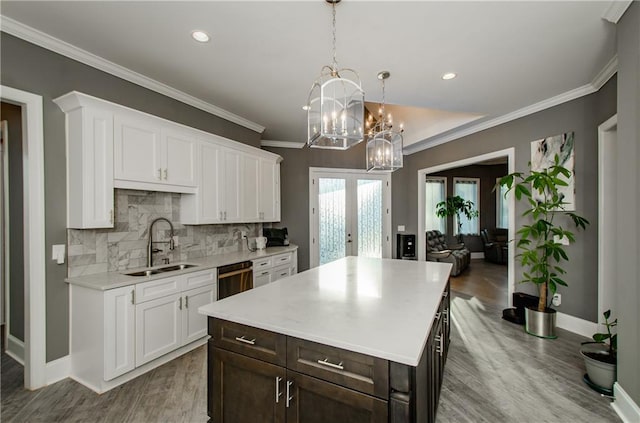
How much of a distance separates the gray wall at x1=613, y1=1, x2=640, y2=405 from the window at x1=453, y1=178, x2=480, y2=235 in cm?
691

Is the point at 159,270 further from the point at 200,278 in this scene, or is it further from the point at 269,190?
the point at 269,190

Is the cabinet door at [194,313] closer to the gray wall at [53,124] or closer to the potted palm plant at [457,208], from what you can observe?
the gray wall at [53,124]

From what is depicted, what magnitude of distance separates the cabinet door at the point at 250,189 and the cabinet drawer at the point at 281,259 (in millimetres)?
654

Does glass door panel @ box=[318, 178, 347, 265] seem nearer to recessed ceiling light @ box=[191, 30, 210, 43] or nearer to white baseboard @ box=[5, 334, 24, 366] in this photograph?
recessed ceiling light @ box=[191, 30, 210, 43]

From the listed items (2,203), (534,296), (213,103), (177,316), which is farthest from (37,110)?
(534,296)

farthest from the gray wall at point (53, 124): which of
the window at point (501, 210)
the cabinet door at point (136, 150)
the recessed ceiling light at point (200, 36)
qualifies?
the window at point (501, 210)

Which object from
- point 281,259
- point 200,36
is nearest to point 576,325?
point 281,259

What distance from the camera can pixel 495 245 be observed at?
771 centimetres

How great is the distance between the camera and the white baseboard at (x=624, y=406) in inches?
70.6

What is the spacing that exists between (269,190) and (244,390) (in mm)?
3314

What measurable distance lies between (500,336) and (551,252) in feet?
3.68

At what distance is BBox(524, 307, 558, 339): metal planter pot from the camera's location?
3.16 metres

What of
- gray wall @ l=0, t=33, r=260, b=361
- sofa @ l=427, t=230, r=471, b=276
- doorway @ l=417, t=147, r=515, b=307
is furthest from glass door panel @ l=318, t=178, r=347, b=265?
gray wall @ l=0, t=33, r=260, b=361

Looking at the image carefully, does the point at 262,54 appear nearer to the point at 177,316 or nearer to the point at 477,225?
the point at 177,316
